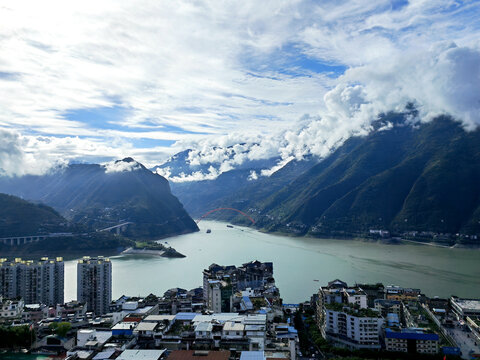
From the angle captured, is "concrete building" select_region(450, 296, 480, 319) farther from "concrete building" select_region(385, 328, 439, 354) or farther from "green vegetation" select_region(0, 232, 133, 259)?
"green vegetation" select_region(0, 232, 133, 259)

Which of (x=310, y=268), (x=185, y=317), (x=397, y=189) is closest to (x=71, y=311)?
(x=185, y=317)

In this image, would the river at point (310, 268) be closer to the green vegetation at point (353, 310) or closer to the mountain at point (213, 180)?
the green vegetation at point (353, 310)

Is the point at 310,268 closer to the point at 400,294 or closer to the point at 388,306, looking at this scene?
the point at 400,294

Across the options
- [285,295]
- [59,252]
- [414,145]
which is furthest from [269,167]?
[285,295]

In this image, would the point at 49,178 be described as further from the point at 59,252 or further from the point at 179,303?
the point at 179,303

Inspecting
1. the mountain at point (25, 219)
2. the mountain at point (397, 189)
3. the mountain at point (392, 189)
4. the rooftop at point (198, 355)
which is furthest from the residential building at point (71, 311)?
the mountain at point (397, 189)

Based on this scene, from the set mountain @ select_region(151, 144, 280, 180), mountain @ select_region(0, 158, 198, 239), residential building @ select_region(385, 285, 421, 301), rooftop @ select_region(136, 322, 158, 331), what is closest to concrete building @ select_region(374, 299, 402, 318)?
residential building @ select_region(385, 285, 421, 301)

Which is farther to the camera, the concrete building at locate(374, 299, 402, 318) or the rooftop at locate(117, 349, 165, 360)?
the concrete building at locate(374, 299, 402, 318)
